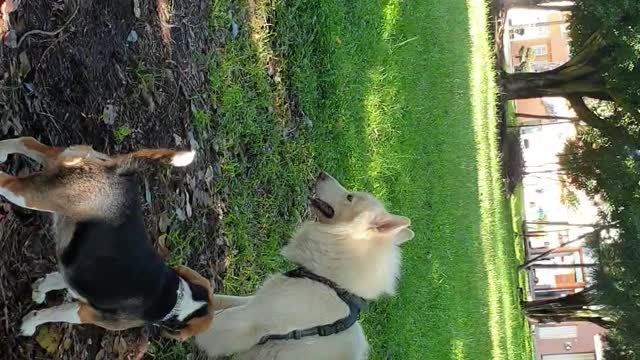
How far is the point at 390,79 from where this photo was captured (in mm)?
9492

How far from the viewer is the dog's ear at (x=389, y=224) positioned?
188 inches

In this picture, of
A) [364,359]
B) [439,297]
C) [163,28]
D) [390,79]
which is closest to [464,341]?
[439,297]

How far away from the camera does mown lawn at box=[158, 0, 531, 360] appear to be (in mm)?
6250

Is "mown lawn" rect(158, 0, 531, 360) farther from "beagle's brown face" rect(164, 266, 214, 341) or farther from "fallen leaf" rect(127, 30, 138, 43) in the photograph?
"beagle's brown face" rect(164, 266, 214, 341)

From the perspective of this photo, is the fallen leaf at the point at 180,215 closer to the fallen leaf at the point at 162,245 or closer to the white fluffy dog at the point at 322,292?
the fallen leaf at the point at 162,245

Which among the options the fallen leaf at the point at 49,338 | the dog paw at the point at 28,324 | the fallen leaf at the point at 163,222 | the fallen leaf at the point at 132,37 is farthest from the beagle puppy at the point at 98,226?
the fallen leaf at the point at 132,37

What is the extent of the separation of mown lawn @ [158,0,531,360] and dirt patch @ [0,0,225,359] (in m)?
0.35

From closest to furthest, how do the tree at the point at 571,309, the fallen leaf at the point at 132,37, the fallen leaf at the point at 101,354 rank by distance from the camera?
the fallen leaf at the point at 101,354, the fallen leaf at the point at 132,37, the tree at the point at 571,309

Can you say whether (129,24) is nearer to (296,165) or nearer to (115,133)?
(115,133)

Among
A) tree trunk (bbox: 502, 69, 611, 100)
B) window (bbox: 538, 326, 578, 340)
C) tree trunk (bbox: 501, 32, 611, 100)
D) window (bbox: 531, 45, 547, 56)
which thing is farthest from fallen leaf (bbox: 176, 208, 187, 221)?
window (bbox: 531, 45, 547, 56)

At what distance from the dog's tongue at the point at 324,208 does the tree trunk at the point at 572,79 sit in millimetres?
11035

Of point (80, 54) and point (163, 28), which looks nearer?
point (80, 54)

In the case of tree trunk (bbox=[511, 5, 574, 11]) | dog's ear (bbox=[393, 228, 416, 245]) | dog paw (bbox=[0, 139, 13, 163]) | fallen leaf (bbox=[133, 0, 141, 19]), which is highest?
tree trunk (bbox=[511, 5, 574, 11])

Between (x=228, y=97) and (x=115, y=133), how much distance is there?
1.68m
